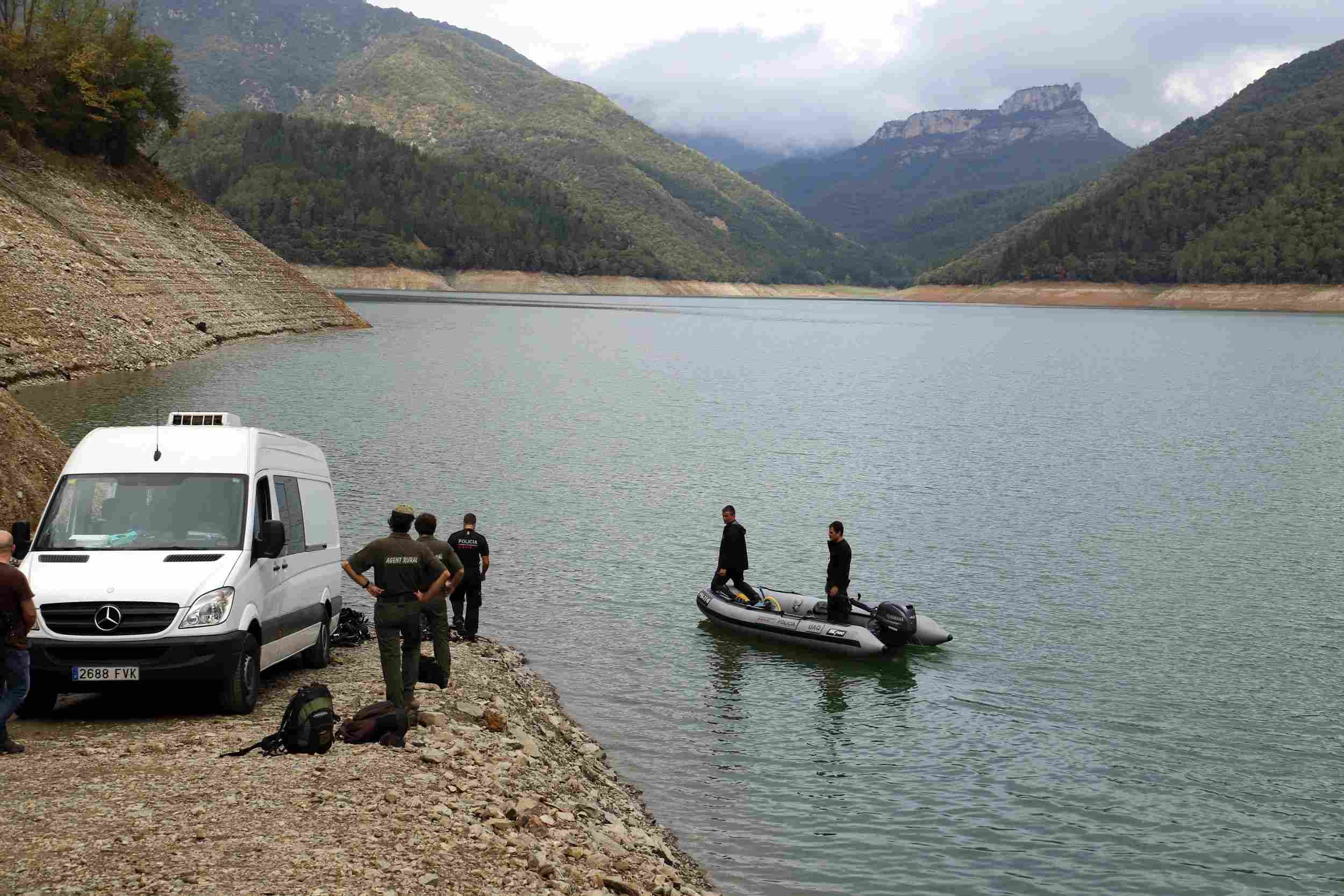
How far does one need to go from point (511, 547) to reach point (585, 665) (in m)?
7.24

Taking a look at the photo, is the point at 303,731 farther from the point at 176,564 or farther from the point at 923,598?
the point at 923,598

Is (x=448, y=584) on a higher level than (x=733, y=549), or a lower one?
higher

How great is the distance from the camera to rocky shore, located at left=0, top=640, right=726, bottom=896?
6730mm

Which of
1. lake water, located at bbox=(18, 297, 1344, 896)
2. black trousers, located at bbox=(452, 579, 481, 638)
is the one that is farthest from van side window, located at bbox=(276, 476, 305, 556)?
lake water, located at bbox=(18, 297, 1344, 896)

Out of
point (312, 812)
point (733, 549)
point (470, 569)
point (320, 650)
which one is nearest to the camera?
point (312, 812)

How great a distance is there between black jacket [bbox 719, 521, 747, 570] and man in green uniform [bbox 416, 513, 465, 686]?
23.2 feet

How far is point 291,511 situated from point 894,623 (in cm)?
825

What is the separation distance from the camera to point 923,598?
19875 millimetres

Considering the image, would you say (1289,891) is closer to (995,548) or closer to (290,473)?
(290,473)

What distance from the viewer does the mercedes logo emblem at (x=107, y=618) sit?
936 cm

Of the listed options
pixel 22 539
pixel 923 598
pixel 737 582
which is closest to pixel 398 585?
pixel 22 539

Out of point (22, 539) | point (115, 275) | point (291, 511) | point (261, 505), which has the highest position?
point (115, 275)

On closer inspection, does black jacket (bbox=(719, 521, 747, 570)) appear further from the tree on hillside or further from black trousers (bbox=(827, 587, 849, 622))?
the tree on hillside

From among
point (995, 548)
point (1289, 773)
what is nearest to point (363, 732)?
point (1289, 773)
